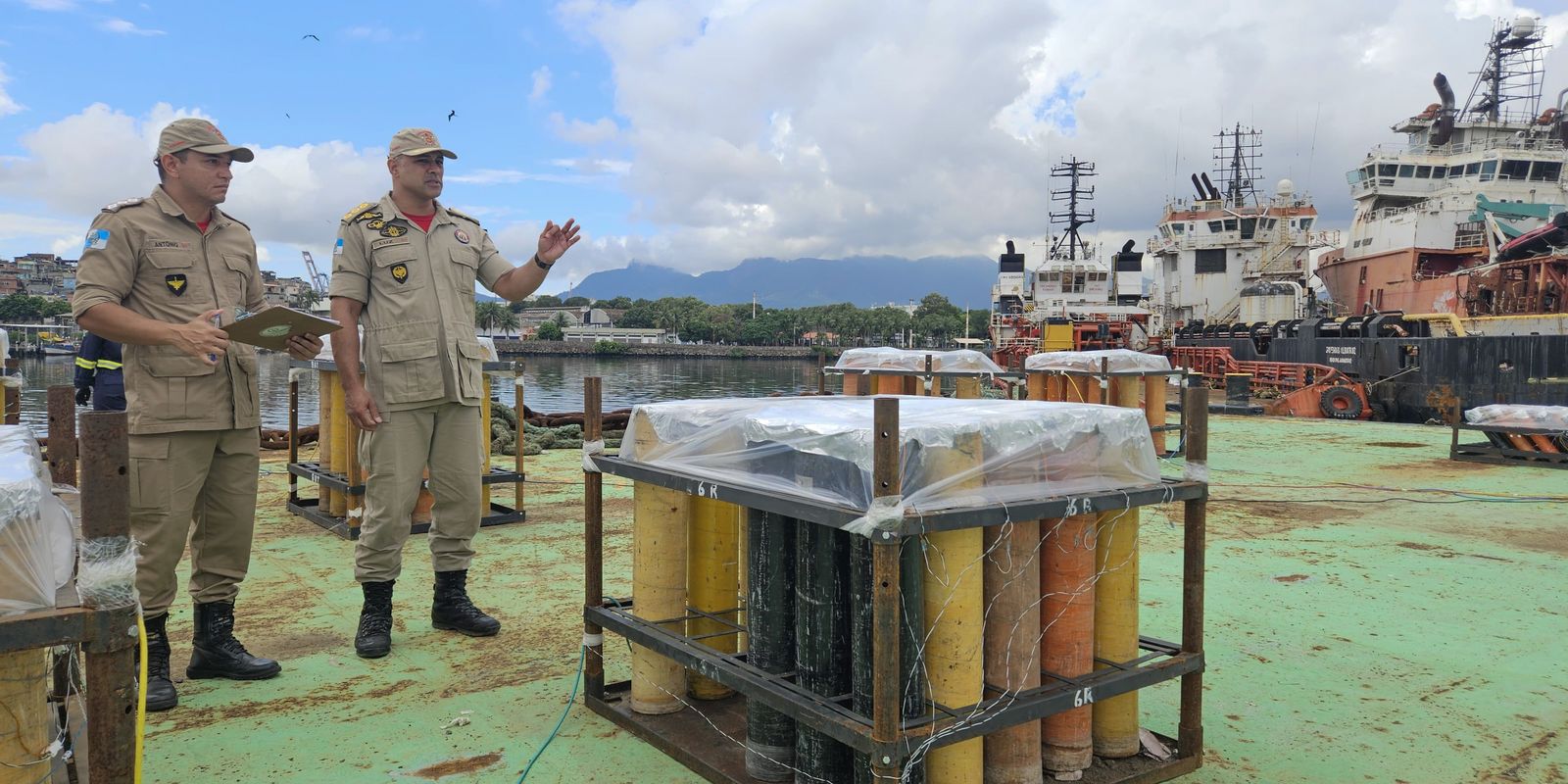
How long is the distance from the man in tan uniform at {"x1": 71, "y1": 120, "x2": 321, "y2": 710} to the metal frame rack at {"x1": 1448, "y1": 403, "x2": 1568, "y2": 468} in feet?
34.1

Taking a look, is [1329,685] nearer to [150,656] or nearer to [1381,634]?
[1381,634]

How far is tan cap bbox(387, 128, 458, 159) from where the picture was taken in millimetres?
3631

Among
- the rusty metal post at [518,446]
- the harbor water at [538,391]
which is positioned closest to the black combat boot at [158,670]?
the harbor water at [538,391]

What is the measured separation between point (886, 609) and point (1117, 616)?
88 centimetres

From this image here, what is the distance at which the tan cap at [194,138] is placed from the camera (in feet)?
10.2

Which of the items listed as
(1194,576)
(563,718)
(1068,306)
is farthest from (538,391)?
(1194,576)

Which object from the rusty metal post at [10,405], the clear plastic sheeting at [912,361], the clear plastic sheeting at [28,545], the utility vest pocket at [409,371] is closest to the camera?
the clear plastic sheeting at [28,545]

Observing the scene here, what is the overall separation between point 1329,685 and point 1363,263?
94.9 feet

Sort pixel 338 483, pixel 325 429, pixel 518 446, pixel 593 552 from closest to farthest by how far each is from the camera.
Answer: pixel 593 552
pixel 338 483
pixel 325 429
pixel 518 446

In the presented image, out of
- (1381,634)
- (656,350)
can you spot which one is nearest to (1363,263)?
(1381,634)

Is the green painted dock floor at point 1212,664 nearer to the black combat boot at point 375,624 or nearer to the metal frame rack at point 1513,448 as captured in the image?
the black combat boot at point 375,624

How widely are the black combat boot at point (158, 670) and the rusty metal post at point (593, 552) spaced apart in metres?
1.28

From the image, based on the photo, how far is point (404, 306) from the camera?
3615mm

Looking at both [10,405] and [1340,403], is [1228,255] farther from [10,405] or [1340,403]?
[10,405]
